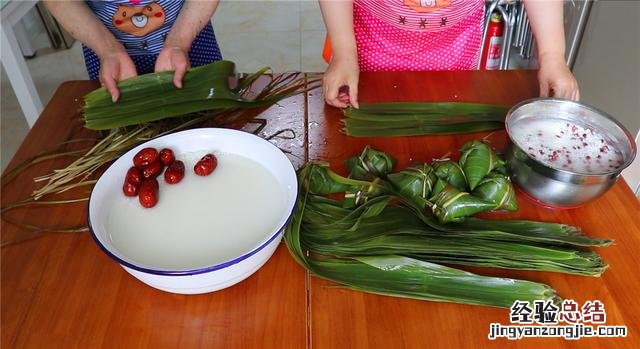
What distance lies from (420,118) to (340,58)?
10.1 inches

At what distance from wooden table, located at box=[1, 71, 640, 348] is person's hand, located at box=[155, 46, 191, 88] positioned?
0.40m

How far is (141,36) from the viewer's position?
1466mm

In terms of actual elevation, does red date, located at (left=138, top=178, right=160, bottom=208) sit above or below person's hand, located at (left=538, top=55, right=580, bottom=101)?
below

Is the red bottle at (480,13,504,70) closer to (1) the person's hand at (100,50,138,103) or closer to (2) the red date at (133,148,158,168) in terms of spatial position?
(1) the person's hand at (100,50,138,103)

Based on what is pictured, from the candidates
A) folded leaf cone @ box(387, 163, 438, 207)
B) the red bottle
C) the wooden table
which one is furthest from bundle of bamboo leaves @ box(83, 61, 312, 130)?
the red bottle

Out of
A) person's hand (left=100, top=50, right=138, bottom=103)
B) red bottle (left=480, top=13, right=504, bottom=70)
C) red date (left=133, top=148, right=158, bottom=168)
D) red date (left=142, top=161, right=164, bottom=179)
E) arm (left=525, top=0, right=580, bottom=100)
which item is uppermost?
arm (left=525, top=0, right=580, bottom=100)

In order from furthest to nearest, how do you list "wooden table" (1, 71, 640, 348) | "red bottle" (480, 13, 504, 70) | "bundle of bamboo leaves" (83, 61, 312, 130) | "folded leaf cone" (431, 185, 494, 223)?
"red bottle" (480, 13, 504, 70) → "bundle of bamboo leaves" (83, 61, 312, 130) → "folded leaf cone" (431, 185, 494, 223) → "wooden table" (1, 71, 640, 348)

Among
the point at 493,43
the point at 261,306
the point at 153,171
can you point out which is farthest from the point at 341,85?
the point at 493,43

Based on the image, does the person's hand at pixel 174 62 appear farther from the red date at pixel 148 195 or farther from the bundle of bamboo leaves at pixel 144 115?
the red date at pixel 148 195

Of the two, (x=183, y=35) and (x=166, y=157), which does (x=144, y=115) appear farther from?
(x=183, y=35)

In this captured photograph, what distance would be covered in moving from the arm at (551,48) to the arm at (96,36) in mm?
1005

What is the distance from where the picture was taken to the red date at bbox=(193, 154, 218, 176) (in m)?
0.95

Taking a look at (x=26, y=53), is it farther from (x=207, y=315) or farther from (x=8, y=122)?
(x=207, y=315)

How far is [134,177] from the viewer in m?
0.92
